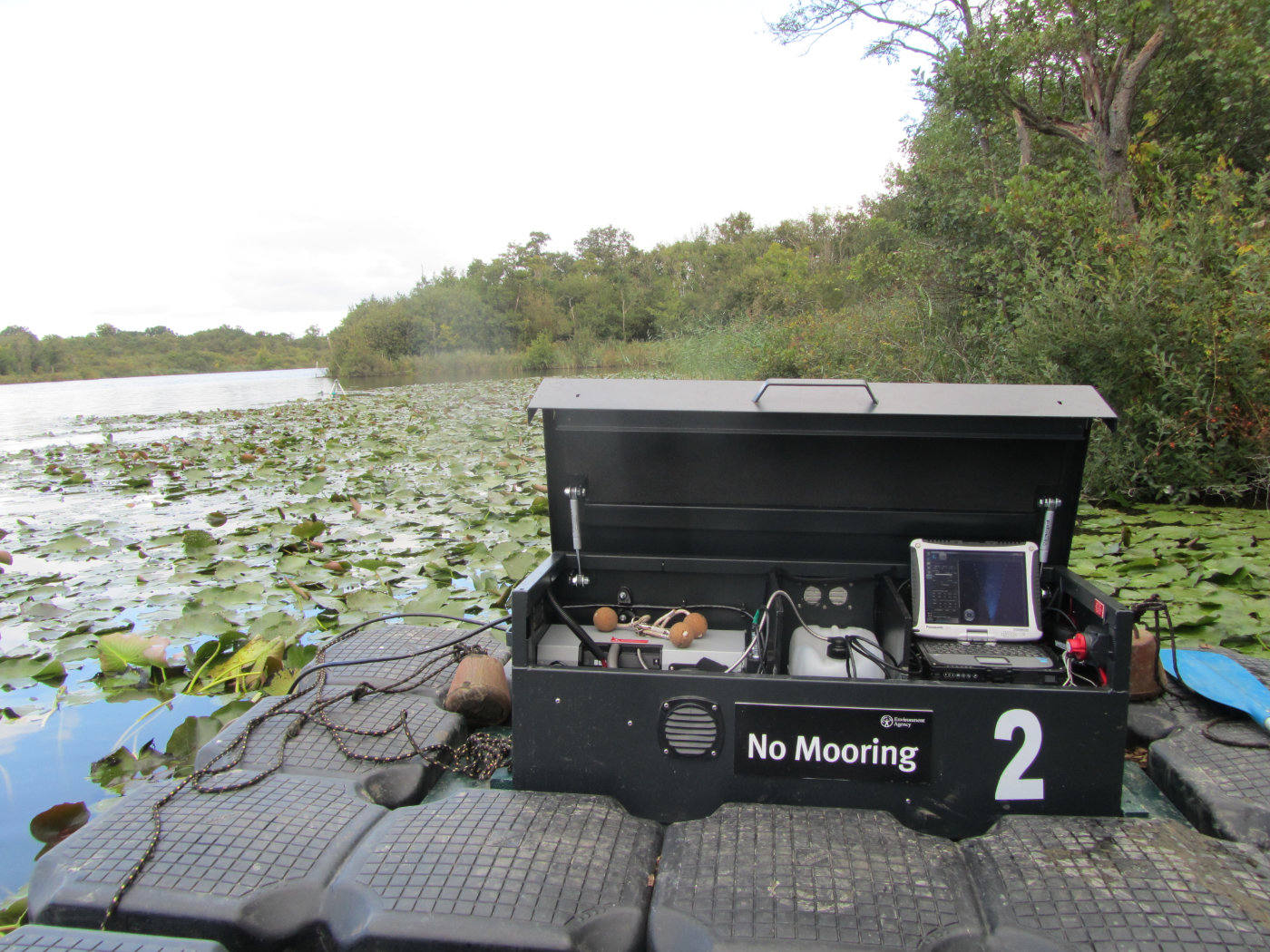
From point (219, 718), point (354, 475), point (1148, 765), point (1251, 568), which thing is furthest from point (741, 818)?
point (354, 475)

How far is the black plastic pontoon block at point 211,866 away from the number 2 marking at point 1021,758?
4.76 ft

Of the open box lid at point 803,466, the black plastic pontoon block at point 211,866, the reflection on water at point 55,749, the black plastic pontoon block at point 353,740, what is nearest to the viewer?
the black plastic pontoon block at point 211,866

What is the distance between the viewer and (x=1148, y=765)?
1.94m

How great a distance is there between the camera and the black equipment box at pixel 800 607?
1595 millimetres

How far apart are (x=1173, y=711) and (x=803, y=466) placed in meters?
1.33

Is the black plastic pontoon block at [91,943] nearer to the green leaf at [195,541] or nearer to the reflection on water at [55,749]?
the reflection on water at [55,749]

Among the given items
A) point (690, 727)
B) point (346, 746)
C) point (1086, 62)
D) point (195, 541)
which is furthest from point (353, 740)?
point (1086, 62)

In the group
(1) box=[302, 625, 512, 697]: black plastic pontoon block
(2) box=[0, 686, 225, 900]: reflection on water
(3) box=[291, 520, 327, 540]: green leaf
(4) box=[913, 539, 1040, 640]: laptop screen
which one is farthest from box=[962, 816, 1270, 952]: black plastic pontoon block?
(3) box=[291, 520, 327, 540]: green leaf

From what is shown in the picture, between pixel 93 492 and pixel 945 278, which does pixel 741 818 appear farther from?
pixel 945 278

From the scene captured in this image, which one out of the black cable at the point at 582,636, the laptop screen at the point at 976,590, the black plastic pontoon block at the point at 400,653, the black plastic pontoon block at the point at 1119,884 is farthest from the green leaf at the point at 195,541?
the black plastic pontoon block at the point at 1119,884

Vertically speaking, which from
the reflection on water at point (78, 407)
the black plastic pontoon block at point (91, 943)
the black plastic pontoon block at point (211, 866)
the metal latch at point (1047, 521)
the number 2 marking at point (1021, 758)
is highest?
the metal latch at point (1047, 521)

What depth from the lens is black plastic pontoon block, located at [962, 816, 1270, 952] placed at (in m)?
1.26

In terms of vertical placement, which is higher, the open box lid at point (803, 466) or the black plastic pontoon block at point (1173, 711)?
the open box lid at point (803, 466)

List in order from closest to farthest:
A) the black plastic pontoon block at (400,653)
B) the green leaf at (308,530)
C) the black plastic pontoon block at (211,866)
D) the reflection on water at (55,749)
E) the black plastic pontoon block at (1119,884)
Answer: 1. the black plastic pontoon block at (1119,884)
2. the black plastic pontoon block at (211,866)
3. the reflection on water at (55,749)
4. the black plastic pontoon block at (400,653)
5. the green leaf at (308,530)
